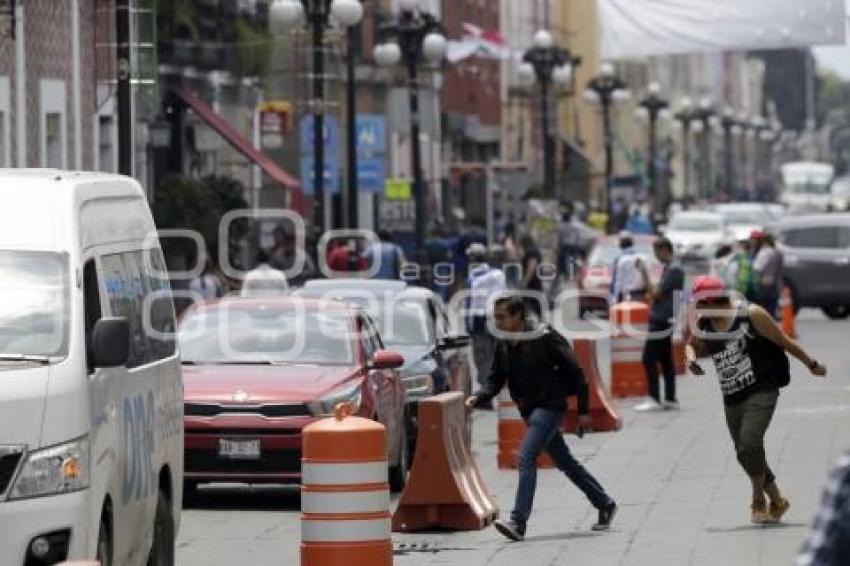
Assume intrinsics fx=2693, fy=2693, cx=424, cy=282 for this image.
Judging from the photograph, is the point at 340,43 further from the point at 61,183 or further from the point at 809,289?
the point at 61,183

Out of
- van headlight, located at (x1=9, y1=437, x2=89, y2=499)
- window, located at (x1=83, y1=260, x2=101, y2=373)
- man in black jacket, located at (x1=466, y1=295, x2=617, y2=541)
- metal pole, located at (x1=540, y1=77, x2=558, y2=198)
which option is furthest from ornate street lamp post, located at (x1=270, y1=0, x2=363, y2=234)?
van headlight, located at (x1=9, y1=437, x2=89, y2=499)

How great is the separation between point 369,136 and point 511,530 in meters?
43.0

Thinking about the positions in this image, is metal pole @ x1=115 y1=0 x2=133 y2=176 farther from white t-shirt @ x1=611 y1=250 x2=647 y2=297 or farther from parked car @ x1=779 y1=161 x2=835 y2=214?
parked car @ x1=779 y1=161 x2=835 y2=214

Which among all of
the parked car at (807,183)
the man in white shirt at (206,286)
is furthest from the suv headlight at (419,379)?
the parked car at (807,183)

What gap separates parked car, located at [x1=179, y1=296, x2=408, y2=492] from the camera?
736 inches

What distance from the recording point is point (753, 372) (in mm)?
16781

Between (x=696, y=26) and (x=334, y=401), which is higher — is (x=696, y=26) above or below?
above

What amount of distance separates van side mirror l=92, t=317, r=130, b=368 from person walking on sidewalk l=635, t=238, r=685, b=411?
16475 mm

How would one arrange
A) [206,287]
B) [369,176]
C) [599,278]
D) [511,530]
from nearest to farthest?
1. [511,530]
2. [206,287]
3. [599,278]
4. [369,176]

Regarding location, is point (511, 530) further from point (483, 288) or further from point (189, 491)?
point (483, 288)

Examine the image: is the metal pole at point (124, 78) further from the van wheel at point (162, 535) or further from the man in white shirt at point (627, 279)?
the van wheel at point (162, 535)

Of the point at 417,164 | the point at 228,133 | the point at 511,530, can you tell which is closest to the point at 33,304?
the point at 511,530

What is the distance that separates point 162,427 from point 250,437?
5.38 metres

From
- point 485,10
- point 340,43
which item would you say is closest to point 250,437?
point 340,43
